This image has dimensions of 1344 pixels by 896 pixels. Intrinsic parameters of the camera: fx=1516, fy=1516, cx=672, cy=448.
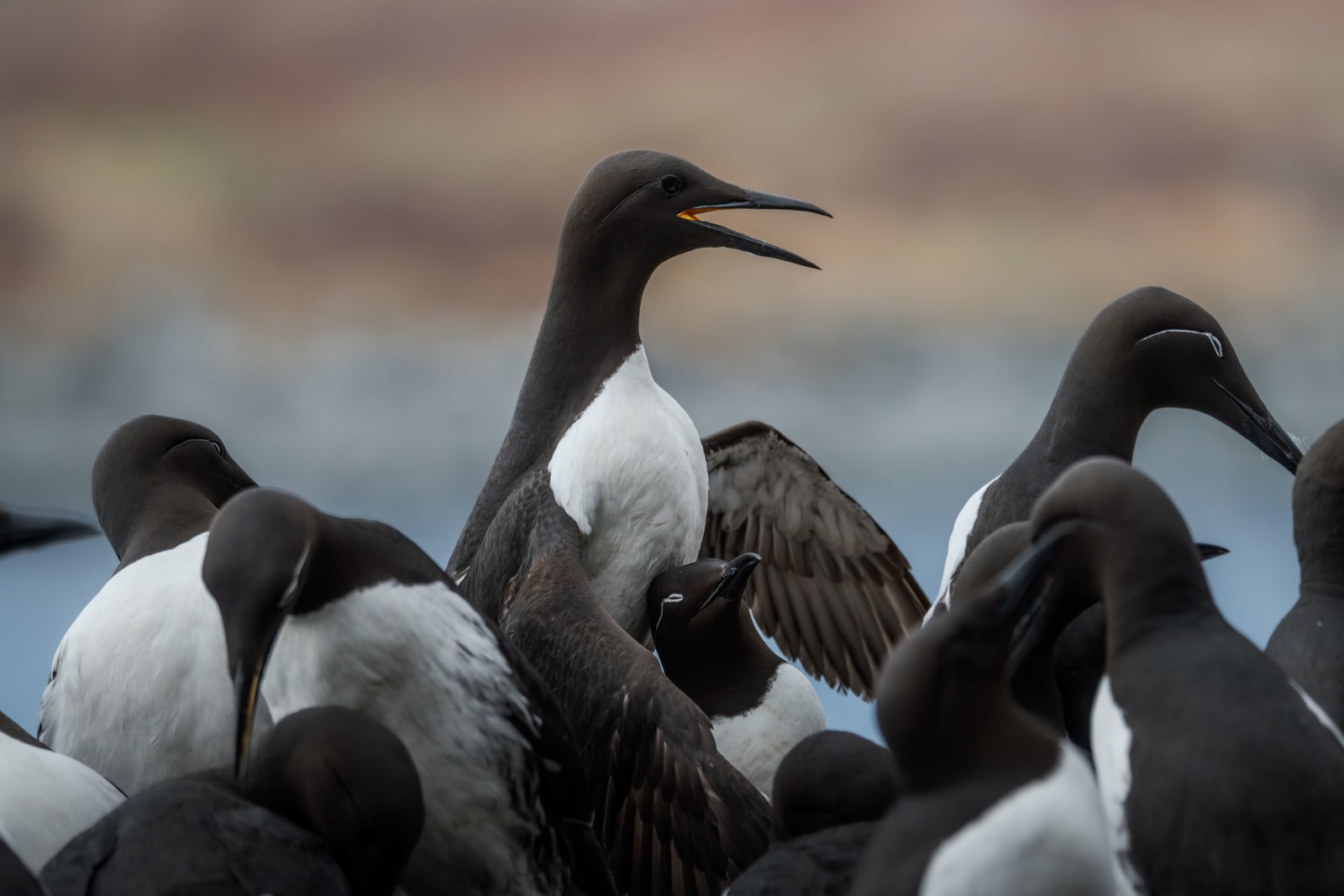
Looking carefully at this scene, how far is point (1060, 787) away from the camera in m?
1.88

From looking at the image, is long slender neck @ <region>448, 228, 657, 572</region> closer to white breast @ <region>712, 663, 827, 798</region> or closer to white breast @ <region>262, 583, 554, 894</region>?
white breast @ <region>712, 663, 827, 798</region>

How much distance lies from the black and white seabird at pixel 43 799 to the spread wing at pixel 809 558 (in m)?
2.49

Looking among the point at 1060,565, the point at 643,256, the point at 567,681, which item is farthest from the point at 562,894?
the point at 643,256

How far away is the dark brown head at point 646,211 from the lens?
401cm

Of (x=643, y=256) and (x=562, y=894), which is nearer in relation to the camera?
(x=562, y=894)

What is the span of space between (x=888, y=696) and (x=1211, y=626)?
1.52 feet

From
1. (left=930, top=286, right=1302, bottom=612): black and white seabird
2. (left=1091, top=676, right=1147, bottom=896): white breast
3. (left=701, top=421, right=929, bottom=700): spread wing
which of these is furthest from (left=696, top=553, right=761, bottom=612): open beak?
(left=1091, top=676, right=1147, bottom=896): white breast

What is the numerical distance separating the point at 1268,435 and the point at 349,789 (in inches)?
77.5

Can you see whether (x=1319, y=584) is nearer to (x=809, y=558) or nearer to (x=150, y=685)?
(x=150, y=685)

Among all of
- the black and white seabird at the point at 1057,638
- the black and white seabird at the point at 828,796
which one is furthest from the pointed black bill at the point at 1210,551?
the black and white seabird at the point at 828,796

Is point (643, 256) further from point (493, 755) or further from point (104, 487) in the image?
point (493, 755)

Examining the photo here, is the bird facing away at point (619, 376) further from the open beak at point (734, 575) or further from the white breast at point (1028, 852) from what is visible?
the white breast at point (1028, 852)

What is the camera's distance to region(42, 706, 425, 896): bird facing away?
210cm

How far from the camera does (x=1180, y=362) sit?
10.1ft
